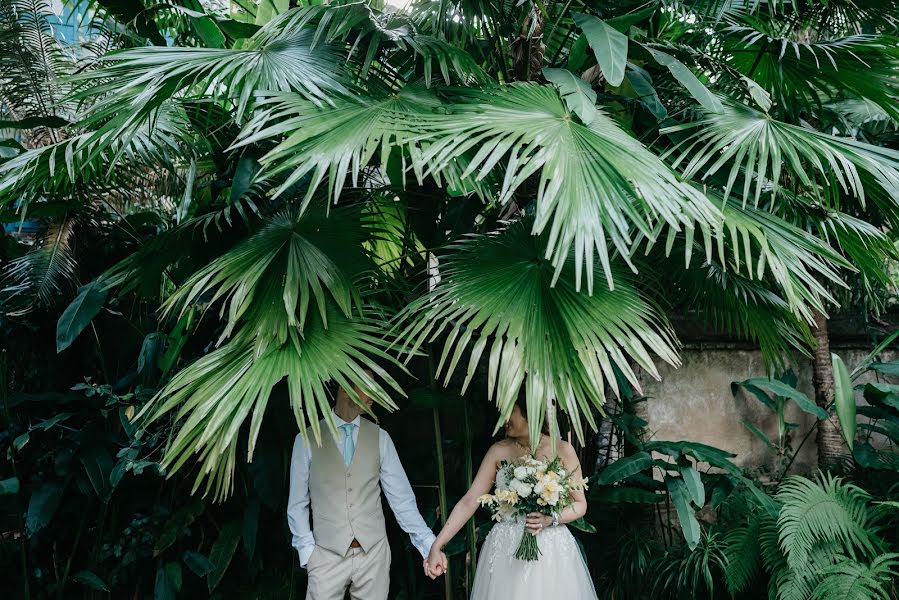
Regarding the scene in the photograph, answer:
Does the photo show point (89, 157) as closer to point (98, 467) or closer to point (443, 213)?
point (443, 213)

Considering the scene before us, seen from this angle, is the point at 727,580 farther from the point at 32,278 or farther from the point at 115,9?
the point at 115,9

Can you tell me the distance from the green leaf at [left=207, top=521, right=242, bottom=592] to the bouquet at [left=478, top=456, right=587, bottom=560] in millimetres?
1363

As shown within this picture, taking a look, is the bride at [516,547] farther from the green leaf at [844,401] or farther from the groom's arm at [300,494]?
the green leaf at [844,401]

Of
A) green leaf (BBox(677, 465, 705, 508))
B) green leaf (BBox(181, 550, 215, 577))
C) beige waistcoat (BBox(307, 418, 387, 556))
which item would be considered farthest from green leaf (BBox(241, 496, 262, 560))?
green leaf (BBox(677, 465, 705, 508))

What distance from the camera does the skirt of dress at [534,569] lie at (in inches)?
96.9

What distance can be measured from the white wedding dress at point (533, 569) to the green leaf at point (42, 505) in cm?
198

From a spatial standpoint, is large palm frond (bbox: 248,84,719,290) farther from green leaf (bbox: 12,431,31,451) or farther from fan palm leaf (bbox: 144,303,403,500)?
green leaf (bbox: 12,431,31,451)

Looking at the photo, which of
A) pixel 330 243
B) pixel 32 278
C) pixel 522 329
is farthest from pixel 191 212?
pixel 522 329

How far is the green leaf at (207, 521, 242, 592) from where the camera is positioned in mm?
3102

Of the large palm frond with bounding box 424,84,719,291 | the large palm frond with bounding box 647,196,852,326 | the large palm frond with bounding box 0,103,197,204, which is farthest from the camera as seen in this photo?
the large palm frond with bounding box 0,103,197,204

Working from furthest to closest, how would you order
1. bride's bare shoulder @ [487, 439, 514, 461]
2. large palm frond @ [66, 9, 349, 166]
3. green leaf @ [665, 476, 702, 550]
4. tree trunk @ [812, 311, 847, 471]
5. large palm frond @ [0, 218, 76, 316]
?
→ tree trunk @ [812, 311, 847, 471] → large palm frond @ [0, 218, 76, 316] → green leaf @ [665, 476, 702, 550] → bride's bare shoulder @ [487, 439, 514, 461] → large palm frond @ [66, 9, 349, 166]

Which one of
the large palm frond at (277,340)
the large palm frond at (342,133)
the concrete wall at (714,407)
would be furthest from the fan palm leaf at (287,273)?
the concrete wall at (714,407)

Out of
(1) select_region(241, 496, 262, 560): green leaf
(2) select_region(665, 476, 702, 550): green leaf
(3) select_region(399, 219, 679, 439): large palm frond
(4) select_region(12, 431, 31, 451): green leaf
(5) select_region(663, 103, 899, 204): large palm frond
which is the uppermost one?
(5) select_region(663, 103, 899, 204): large palm frond

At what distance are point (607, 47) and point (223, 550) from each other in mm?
2689
